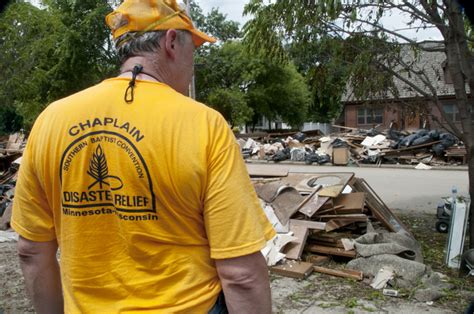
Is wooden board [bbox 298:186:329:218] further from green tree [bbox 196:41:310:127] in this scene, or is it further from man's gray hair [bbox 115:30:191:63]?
green tree [bbox 196:41:310:127]

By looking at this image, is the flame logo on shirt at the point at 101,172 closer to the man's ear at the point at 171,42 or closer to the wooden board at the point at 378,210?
the man's ear at the point at 171,42

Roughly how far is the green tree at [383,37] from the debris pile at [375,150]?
42.3ft

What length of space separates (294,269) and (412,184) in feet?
32.2

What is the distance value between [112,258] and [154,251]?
16 centimetres

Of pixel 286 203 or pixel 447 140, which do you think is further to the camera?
pixel 447 140

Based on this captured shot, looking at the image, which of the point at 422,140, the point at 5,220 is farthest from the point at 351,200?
the point at 422,140

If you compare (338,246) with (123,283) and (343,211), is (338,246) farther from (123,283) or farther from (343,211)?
(123,283)

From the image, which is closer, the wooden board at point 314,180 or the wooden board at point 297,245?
the wooden board at point 297,245

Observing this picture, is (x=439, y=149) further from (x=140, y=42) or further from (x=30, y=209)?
(x=30, y=209)

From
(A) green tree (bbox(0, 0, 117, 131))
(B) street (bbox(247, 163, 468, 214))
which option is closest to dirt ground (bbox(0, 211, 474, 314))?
(B) street (bbox(247, 163, 468, 214))

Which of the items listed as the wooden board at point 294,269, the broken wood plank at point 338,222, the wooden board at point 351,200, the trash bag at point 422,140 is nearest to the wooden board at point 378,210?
the wooden board at point 351,200

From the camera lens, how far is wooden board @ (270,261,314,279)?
5.37 metres

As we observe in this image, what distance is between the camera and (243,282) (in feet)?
4.66

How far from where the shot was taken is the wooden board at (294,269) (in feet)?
17.6
